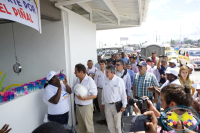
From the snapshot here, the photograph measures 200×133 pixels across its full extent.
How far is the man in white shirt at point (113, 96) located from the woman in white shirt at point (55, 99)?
90 cm

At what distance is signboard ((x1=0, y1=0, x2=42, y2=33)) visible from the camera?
209cm

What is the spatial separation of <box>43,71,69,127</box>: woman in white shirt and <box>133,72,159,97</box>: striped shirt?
6.07 feet

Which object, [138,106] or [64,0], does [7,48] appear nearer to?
[64,0]

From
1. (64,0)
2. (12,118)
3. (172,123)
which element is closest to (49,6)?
(64,0)

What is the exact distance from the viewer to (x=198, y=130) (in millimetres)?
1342

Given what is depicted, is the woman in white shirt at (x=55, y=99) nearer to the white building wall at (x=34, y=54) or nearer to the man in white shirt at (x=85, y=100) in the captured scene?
the man in white shirt at (x=85, y=100)

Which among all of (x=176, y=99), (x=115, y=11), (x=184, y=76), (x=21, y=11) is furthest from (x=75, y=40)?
(x=176, y=99)

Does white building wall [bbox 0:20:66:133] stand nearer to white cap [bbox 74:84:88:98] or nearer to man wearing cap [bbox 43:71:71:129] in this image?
man wearing cap [bbox 43:71:71:129]

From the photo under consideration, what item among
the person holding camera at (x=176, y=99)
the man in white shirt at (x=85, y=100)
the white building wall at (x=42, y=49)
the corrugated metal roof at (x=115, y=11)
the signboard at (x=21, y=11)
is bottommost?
the man in white shirt at (x=85, y=100)

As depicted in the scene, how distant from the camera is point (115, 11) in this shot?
5.84 metres

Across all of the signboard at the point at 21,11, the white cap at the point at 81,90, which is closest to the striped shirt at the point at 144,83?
the white cap at the point at 81,90

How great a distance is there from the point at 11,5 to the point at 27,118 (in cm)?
211

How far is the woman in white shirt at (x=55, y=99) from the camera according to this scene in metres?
2.63

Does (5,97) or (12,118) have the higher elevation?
(5,97)
